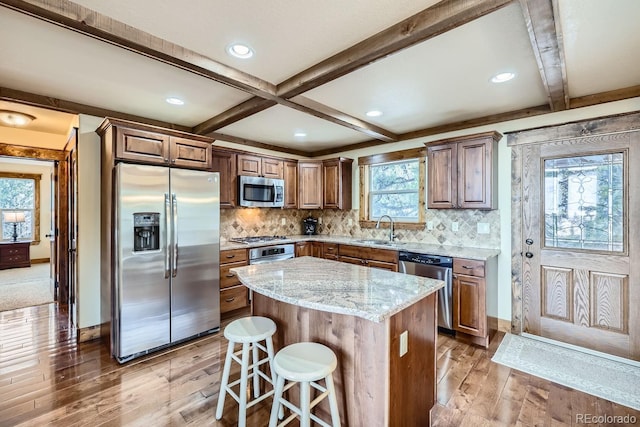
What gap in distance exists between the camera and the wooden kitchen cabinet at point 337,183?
4.88 metres

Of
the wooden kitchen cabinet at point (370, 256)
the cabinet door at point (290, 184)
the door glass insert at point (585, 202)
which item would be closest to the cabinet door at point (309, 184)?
the cabinet door at point (290, 184)

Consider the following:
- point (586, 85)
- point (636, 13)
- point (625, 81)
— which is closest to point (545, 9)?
point (636, 13)

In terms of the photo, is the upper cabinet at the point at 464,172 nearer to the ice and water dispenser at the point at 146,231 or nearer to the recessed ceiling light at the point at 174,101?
the recessed ceiling light at the point at 174,101

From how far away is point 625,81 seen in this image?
2596mm

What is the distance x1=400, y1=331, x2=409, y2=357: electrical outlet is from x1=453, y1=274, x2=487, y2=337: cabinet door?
1.81 metres

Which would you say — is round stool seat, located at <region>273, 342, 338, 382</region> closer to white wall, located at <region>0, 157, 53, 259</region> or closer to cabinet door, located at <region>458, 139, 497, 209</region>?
cabinet door, located at <region>458, 139, 497, 209</region>

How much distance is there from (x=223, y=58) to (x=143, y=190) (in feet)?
4.95

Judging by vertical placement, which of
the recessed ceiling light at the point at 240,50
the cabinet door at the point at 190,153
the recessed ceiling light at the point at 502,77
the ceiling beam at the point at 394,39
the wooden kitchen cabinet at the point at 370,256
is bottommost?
the wooden kitchen cabinet at the point at 370,256

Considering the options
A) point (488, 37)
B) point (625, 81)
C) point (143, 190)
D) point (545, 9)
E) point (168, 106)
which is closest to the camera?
point (545, 9)

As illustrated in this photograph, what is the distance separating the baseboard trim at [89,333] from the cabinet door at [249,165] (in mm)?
2530

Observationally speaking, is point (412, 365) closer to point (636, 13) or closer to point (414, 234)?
point (636, 13)

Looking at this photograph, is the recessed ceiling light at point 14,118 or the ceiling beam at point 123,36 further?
the recessed ceiling light at point 14,118

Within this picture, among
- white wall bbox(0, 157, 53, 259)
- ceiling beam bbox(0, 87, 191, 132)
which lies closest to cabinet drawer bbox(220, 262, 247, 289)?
ceiling beam bbox(0, 87, 191, 132)

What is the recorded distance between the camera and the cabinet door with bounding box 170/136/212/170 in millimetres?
3148
